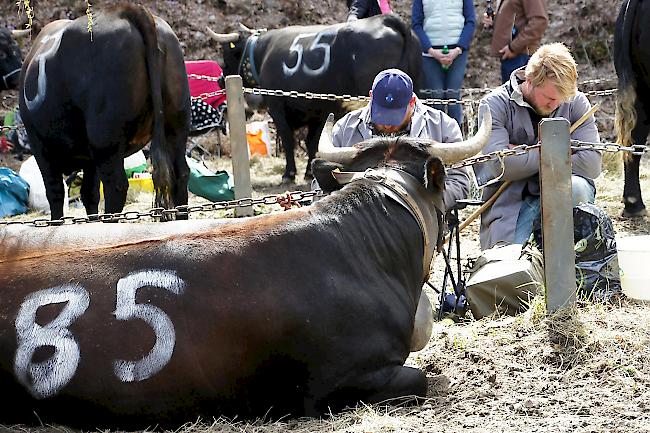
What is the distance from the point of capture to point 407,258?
410 centimetres

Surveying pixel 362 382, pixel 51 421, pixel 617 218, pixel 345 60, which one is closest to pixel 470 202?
pixel 362 382

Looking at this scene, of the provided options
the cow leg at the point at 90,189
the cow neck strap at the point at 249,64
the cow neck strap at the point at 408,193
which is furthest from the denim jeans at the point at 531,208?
the cow neck strap at the point at 249,64

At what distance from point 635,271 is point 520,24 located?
594cm

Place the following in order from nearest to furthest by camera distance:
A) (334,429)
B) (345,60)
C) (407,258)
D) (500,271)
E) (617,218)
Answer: (334,429), (407,258), (500,271), (617,218), (345,60)

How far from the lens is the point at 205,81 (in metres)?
13.2

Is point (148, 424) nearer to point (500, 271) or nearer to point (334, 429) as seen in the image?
point (334, 429)

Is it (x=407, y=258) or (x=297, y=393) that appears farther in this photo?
(x=407, y=258)

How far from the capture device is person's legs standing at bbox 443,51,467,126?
1033cm

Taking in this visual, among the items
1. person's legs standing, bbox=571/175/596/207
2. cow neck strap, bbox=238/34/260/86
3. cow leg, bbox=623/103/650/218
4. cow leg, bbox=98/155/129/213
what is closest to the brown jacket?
cow leg, bbox=623/103/650/218

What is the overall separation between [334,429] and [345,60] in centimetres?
750

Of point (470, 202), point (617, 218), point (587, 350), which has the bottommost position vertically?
point (617, 218)

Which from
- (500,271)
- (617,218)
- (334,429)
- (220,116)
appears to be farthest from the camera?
(220,116)

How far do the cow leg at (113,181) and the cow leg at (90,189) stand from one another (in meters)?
0.80

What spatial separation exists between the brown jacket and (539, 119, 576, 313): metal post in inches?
243
